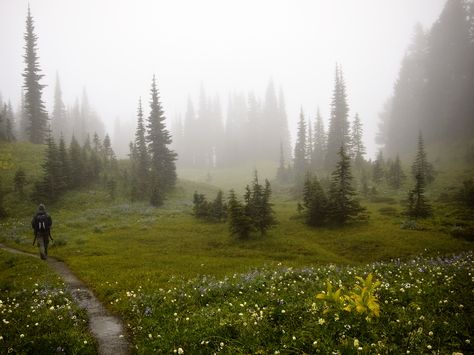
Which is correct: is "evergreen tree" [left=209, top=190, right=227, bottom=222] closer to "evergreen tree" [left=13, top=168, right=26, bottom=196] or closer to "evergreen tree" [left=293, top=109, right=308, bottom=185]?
"evergreen tree" [left=13, top=168, right=26, bottom=196]

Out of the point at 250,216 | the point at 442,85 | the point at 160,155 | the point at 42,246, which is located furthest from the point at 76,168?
the point at 442,85

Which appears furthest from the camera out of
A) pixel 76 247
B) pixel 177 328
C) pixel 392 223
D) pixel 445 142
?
pixel 445 142

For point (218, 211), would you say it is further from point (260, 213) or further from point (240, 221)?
point (240, 221)

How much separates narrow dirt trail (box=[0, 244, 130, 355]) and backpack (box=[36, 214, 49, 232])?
4970 mm

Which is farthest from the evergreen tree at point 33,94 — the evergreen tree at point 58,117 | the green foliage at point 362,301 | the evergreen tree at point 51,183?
the green foliage at point 362,301

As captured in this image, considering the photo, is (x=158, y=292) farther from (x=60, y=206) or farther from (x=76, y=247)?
(x=60, y=206)

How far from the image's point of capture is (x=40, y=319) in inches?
364

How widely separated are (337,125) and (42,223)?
208 ft

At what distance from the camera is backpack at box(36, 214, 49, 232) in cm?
1815

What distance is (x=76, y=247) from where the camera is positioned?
22.4 m

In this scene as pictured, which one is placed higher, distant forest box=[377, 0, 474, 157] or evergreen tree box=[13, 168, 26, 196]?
distant forest box=[377, 0, 474, 157]

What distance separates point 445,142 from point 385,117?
110ft

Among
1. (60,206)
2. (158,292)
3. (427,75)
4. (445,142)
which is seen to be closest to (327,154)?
(445,142)

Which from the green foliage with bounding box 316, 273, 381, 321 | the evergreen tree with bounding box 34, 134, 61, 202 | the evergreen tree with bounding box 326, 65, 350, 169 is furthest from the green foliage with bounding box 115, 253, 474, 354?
the evergreen tree with bounding box 326, 65, 350, 169
